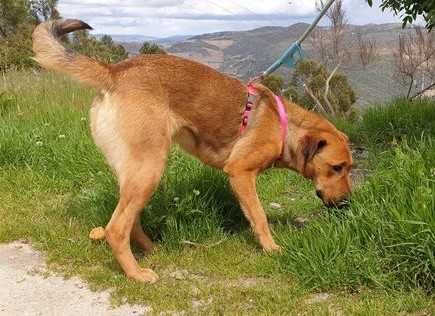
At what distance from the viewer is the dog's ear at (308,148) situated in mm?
4730

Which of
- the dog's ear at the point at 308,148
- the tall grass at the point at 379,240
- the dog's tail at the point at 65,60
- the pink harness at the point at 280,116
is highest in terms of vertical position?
the dog's tail at the point at 65,60

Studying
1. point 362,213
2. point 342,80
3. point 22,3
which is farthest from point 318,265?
point 22,3

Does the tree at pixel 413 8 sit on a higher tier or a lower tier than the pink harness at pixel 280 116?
higher

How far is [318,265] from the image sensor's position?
12.7 ft

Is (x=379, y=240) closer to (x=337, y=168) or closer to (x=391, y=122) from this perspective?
(x=337, y=168)

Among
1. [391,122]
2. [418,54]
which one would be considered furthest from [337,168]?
[418,54]

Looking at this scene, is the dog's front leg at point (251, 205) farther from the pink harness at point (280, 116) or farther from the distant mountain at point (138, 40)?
the distant mountain at point (138, 40)

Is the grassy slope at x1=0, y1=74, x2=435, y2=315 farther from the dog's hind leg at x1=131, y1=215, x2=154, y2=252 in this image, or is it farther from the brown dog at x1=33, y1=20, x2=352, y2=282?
the brown dog at x1=33, y1=20, x2=352, y2=282

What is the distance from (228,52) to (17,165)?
578 inches

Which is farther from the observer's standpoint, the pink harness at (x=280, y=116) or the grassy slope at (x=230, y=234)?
the pink harness at (x=280, y=116)

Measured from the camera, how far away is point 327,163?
4730mm

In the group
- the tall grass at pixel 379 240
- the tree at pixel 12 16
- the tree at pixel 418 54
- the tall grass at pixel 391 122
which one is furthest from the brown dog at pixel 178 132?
the tree at pixel 12 16

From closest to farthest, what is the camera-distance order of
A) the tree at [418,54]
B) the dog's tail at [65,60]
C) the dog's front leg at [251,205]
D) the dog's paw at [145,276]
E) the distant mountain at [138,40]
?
1. the dog's paw at [145,276]
2. the dog's tail at [65,60]
3. the dog's front leg at [251,205]
4. the distant mountain at [138,40]
5. the tree at [418,54]

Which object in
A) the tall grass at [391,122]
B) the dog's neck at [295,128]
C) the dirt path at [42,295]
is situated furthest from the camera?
the tall grass at [391,122]
